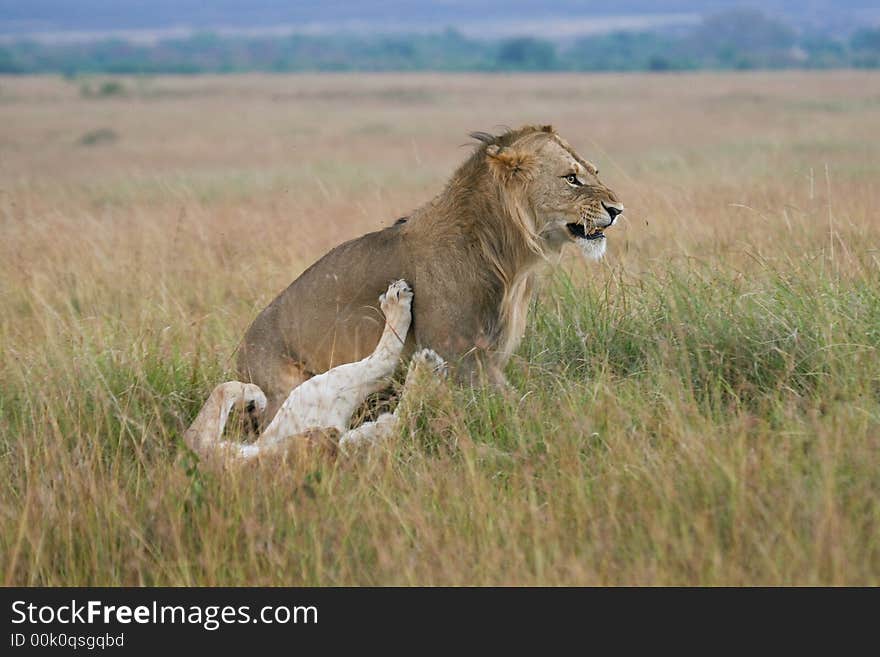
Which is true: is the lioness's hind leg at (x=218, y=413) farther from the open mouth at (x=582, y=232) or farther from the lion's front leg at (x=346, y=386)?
the open mouth at (x=582, y=232)

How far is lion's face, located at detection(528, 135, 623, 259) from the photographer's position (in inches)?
187

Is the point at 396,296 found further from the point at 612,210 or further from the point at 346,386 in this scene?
the point at 612,210

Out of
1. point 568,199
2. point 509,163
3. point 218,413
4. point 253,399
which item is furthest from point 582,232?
point 218,413

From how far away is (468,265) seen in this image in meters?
4.82

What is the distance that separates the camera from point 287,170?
1962 cm

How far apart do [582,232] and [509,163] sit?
0.41 metres

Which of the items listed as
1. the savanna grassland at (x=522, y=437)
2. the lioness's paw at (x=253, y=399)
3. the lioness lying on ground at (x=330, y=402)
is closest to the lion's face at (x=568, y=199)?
the savanna grassland at (x=522, y=437)

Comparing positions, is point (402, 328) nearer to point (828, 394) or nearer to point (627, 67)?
point (828, 394)

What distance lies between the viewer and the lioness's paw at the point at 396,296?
478 cm

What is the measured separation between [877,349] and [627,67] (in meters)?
81.2

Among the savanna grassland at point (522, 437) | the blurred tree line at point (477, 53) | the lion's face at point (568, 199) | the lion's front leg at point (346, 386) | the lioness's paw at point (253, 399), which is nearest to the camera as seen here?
the savanna grassland at point (522, 437)

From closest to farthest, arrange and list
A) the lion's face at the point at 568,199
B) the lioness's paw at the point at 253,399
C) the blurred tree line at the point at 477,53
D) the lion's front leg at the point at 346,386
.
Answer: the lion's front leg at the point at 346,386, the lion's face at the point at 568,199, the lioness's paw at the point at 253,399, the blurred tree line at the point at 477,53
